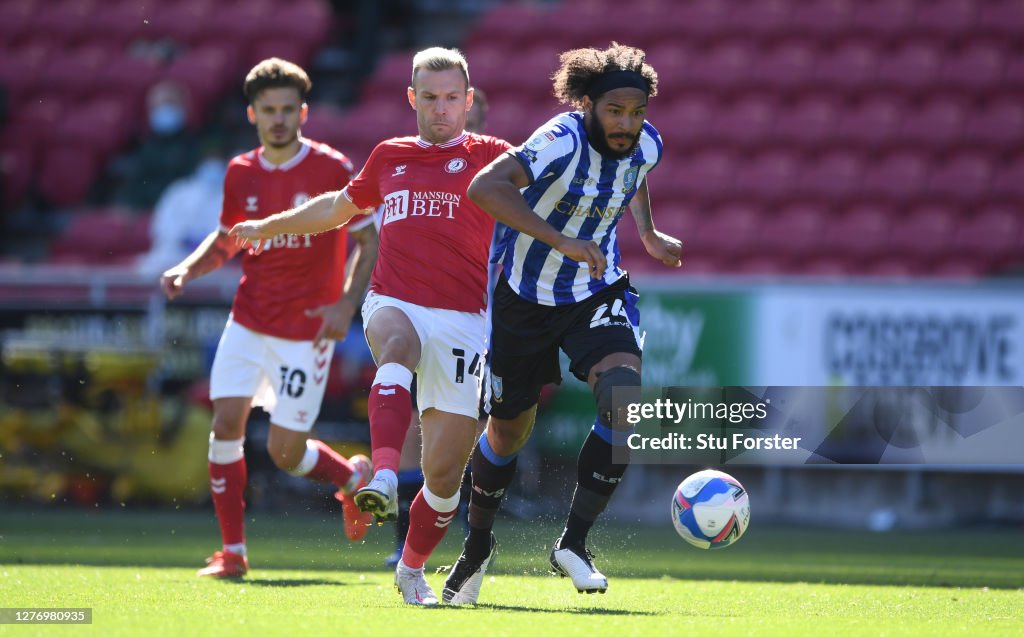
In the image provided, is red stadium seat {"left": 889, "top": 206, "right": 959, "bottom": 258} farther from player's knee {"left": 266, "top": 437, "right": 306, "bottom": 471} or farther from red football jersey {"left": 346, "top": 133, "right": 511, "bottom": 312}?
red football jersey {"left": 346, "top": 133, "right": 511, "bottom": 312}

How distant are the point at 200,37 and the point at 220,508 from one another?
34.3ft

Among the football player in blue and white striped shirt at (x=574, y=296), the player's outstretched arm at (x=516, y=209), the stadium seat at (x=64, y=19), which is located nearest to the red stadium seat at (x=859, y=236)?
the football player in blue and white striped shirt at (x=574, y=296)

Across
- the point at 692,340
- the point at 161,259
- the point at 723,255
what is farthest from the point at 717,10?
the point at 161,259

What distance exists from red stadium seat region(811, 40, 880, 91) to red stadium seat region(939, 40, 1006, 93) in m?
0.68

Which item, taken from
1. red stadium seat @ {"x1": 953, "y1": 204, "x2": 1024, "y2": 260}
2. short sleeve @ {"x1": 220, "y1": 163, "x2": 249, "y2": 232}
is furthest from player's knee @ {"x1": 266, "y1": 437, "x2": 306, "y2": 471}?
red stadium seat @ {"x1": 953, "y1": 204, "x2": 1024, "y2": 260}

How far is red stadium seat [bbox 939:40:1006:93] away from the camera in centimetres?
1385

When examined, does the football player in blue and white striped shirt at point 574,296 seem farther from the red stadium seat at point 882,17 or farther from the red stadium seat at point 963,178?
the red stadium seat at point 882,17

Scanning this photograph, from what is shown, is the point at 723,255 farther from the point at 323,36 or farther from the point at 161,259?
the point at 323,36

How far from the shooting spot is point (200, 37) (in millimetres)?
16516

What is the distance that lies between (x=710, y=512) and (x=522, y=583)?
4.43ft

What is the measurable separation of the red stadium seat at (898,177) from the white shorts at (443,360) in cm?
814

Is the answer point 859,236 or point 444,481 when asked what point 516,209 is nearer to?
point 444,481

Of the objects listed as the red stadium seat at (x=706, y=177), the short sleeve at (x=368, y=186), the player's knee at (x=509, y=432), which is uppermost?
the short sleeve at (x=368, y=186)

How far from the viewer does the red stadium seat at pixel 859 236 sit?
1255 centimetres
